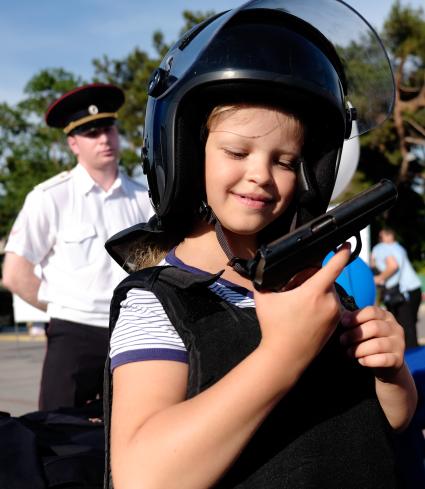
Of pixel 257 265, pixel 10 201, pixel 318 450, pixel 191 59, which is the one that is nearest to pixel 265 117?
pixel 191 59

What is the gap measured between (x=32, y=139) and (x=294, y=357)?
33578mm

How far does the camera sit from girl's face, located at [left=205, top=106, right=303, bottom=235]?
4.90ft

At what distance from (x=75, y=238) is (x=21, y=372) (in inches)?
271

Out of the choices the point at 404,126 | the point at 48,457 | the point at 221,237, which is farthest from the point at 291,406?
the point at 404,126

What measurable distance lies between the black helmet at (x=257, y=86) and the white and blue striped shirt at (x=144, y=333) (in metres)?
0.28

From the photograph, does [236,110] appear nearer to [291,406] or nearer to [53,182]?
[291,406]

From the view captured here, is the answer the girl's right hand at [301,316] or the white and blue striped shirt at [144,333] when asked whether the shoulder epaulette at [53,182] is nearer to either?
the white and blue striped shirt at [144,333]

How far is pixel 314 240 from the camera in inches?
51.8

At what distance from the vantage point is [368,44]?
6.28 feet

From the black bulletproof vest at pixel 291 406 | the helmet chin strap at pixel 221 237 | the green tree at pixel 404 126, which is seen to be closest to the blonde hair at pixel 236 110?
the helmet chin strap at pixel 221 237

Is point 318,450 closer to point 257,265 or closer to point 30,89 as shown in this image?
point 257,265

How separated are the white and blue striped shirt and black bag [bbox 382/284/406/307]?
8.17 meters

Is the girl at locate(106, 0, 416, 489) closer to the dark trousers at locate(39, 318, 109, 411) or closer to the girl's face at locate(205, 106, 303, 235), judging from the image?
the girl's face at locate(205, 106, 303, 235)

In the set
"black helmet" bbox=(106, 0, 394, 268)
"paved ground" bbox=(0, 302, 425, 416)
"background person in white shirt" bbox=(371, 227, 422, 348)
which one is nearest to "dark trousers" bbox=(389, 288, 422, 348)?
"background person in white shirt" bbox=(371, 227, 422, 348)
